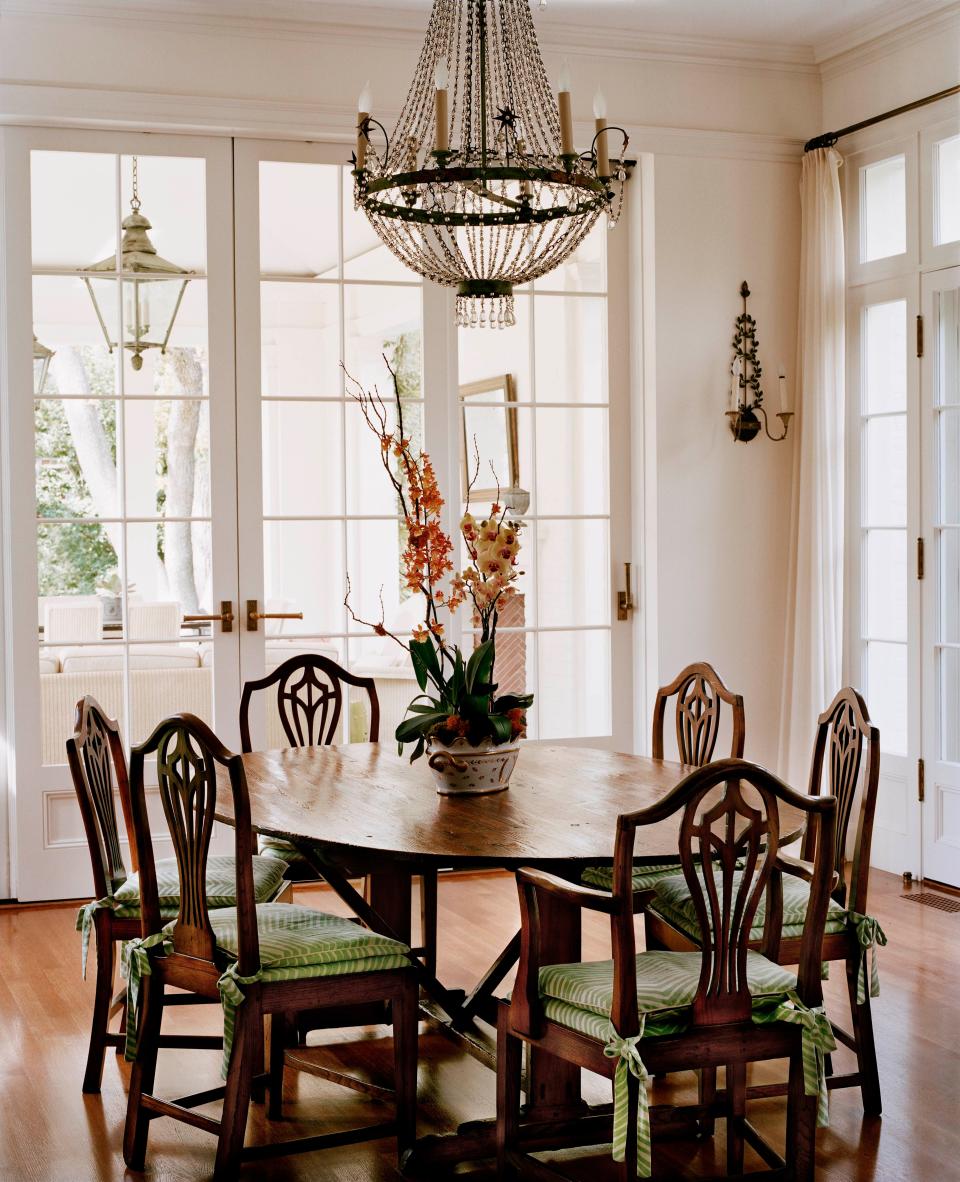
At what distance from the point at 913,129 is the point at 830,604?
1.84 m

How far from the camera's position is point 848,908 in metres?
3.07

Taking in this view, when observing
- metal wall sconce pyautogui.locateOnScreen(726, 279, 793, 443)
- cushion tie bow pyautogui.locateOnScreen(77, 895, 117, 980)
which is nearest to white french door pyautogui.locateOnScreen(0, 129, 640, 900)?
metal wall sconce pyautogui.locateOnScreen(726, 279, 793, 443)

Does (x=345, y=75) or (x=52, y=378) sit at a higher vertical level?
(x=345, y=75)

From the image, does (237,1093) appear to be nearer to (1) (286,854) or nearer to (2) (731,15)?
(1) (286,854)

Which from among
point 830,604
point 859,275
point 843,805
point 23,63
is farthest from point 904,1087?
point 23,63

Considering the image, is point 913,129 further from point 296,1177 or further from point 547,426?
point 296,1177

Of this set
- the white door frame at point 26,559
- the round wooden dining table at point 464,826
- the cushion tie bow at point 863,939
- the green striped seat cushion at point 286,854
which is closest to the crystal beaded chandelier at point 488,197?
the round wooden dining table at point 464,826

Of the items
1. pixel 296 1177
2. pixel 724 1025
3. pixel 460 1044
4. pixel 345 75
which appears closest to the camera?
pixel 724 1025

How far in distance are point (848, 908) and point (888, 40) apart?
368 centimetres

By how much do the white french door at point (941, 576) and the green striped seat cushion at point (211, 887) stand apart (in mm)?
2745

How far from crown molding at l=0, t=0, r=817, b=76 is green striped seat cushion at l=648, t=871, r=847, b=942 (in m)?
3.43

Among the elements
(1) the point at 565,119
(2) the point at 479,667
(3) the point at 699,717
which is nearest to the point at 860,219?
(3) the point at 699,717

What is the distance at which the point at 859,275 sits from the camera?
553 cm

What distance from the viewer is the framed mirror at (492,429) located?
18.0 ft
